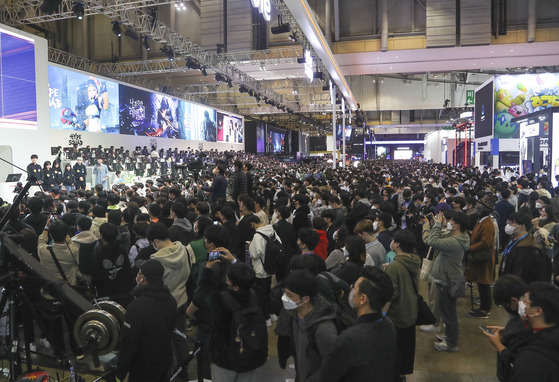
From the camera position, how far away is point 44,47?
1369 cm

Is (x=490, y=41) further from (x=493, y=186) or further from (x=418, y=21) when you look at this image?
(x=493, y=186)

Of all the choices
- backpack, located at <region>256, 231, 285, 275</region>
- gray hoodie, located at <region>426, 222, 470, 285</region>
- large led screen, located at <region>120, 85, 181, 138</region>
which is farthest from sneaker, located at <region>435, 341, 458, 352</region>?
large led screen, located at <region>120, 85, 181, 138</region>

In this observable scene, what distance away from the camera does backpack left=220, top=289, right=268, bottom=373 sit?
2.39 meters

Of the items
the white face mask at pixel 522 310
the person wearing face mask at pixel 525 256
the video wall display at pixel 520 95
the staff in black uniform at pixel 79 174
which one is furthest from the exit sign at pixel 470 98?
the white face mask at pixel 522 310

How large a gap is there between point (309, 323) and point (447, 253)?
223 cm

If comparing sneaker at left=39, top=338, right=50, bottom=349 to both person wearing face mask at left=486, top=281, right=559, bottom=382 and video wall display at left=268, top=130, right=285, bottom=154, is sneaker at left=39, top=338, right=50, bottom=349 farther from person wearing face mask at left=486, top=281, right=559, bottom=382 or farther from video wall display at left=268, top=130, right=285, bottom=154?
video wall display at left=268, top=130, right=285, bottom=154

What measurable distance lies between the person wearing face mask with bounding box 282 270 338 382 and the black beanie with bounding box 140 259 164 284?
83cm

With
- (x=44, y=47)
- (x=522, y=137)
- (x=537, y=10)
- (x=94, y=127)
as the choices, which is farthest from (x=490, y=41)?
(x=94, y=127)

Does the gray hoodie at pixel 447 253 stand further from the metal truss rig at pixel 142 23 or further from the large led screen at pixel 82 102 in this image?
the large led screen at pixel 82 102

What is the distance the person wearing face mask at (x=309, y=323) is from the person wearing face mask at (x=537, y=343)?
0.83 metres

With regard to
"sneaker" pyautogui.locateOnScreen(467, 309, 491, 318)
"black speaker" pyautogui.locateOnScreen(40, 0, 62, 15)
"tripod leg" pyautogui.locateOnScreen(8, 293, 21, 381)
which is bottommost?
"sneaker" pyautogui.locateOnScreen(467, 309, 491, 318)

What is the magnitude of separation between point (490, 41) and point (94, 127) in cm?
1562

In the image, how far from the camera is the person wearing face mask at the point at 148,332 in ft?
7.77

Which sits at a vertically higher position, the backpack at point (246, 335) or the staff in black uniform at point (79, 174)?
the staff in black uniform at point (79, 174)
